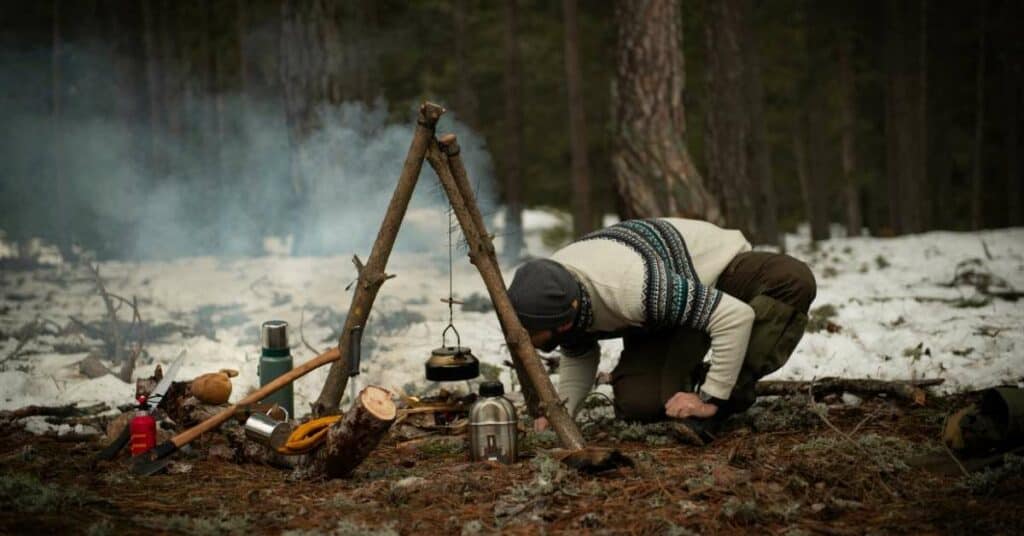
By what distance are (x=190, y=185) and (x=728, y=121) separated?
31.1 feet

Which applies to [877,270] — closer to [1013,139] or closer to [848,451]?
[848,451]

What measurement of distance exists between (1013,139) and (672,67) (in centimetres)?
1472

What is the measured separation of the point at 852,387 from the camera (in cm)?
501

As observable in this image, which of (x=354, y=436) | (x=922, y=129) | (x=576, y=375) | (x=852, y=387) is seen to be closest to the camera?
(x=354, y=436)

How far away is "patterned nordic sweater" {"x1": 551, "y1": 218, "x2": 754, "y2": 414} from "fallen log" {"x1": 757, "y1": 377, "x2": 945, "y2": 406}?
821mm

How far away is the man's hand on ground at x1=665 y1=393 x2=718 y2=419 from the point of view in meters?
4.30

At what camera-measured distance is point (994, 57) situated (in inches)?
833

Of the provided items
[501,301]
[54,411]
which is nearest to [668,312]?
[501,301]

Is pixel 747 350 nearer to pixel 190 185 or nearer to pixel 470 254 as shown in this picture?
pixel 470 254

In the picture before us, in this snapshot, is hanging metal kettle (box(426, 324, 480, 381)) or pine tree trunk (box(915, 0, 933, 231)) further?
pine tree trunk (box(915, 0, 933, 231))

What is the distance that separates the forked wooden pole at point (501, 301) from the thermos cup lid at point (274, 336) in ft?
3.84

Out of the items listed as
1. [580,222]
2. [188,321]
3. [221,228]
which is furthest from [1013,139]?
[188,321]

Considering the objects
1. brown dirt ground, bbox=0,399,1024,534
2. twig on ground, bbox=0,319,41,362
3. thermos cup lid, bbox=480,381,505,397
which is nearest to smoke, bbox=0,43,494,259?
twig on ground, bbox=0,319,41,362

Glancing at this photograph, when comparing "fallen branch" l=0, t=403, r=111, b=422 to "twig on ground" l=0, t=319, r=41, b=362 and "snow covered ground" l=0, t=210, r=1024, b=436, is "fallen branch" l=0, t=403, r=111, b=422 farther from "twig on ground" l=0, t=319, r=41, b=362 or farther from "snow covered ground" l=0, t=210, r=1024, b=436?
"twig on ground" l=0, t=319, r=41, b=362
